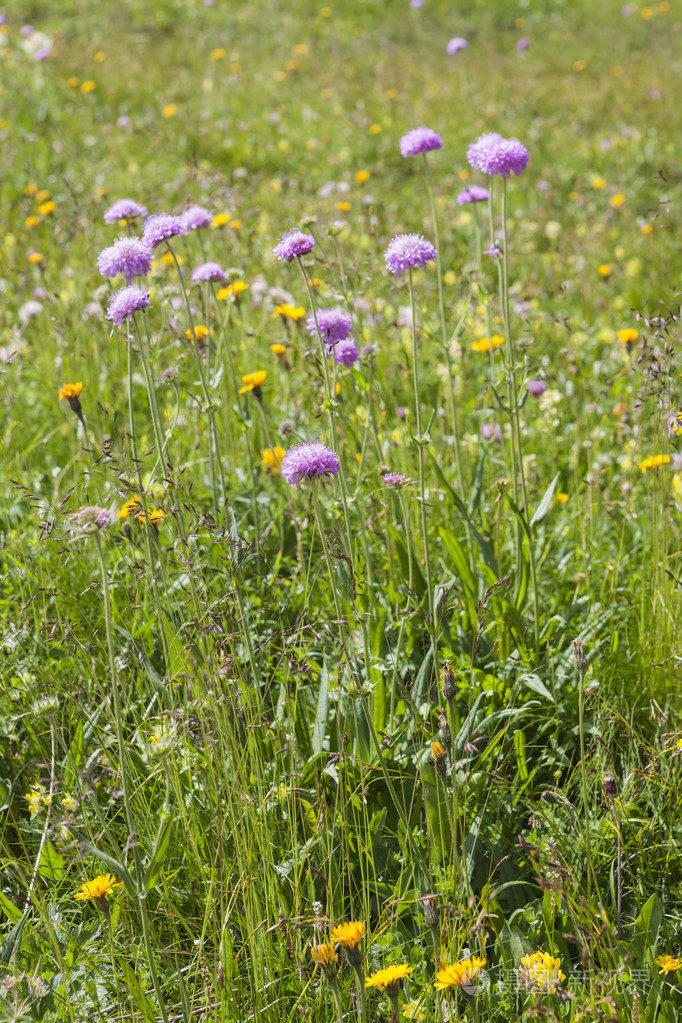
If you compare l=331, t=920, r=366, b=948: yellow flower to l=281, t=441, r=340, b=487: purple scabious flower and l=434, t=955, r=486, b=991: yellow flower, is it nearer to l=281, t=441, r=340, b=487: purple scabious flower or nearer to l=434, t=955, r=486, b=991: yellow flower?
l=434, t=955, r=486, b=991: yellow flower

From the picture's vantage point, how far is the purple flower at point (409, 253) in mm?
1628

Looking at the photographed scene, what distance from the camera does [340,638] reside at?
1323mm

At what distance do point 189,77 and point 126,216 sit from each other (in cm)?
707

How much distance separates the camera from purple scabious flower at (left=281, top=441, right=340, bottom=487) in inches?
53.7

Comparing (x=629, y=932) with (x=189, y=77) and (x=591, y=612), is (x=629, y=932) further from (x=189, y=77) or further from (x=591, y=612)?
(x=189, y=77)

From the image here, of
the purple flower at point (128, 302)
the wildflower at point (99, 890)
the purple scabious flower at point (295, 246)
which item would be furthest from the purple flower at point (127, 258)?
the wildflower at point (99, 890)

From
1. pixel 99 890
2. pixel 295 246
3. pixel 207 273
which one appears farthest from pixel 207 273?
pixel 99 890

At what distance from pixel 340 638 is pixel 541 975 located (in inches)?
22.2

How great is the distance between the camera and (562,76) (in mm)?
8812

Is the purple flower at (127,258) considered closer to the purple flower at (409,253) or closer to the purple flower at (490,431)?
the purple flower at (409,253)

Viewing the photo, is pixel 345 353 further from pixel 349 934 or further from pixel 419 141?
pixel 349 934

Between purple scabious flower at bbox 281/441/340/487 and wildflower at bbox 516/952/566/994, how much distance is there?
80 cm

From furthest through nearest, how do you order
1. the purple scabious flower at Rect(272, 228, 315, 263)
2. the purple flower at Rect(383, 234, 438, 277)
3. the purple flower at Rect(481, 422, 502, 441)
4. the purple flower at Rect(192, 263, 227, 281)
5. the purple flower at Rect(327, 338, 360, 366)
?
1. the purple flower at Rect(481, 422, 502, 441)
2. the purple flower at Rect(192, 263, 227, 281)
3. the purple flower at Rect(327, 338, 360, 366)
4. the purple flower at Rect(383, 234, 438, 277)
5. the purple scabious flower at Rect(272, 228, 315, 263)

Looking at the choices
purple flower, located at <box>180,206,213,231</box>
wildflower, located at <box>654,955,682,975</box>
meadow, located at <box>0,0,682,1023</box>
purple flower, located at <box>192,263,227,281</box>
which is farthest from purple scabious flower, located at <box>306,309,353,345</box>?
wildflower, located at <box>654,955,682,975</box>
